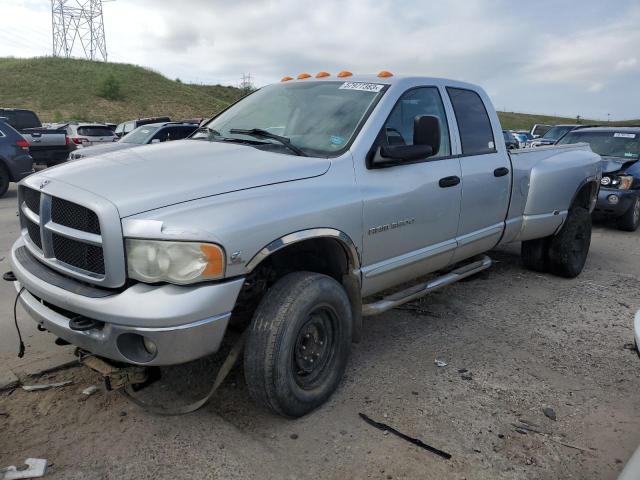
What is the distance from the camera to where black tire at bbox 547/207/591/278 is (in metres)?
5.51

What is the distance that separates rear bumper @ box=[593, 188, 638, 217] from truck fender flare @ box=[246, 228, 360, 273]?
7021 mm

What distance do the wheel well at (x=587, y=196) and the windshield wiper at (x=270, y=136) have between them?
12.5ft

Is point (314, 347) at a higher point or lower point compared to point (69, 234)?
lower

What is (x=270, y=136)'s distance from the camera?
3.40 meters

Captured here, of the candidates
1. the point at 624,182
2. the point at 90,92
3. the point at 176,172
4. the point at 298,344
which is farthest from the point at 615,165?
the point at 90,92

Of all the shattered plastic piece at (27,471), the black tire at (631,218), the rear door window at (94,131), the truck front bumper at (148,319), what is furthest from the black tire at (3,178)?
the black tire at (631,218)

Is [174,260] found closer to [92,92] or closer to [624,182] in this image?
[624,182]

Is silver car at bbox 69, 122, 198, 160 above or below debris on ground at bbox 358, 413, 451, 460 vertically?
above

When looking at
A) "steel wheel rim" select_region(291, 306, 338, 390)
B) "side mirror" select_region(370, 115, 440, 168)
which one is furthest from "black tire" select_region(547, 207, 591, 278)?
"steel wheel rim" select_region(291, 306, 338, 390)

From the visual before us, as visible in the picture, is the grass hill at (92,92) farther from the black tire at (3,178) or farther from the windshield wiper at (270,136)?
the windshield wiper at (270,136)

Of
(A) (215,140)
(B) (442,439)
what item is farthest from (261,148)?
(B) (442,439)

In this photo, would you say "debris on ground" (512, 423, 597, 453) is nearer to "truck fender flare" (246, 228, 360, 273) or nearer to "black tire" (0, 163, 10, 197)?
"truck fender flare" (246, 228, 360, 273)

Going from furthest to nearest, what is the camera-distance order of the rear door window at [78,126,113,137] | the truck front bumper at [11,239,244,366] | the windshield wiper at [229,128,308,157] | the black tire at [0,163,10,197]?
the rear door window at [78,126,113,137], the black tire at [0,163,10,197], the windshield wiper at [229,128,308,157], the truck front bumper at [11,239,244,366]

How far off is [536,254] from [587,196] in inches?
36.6
